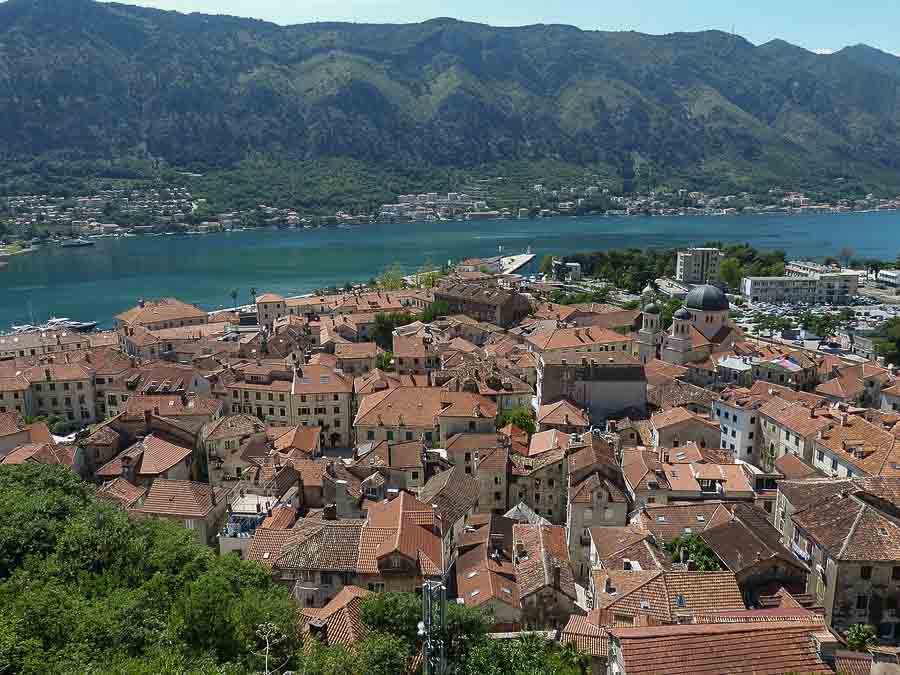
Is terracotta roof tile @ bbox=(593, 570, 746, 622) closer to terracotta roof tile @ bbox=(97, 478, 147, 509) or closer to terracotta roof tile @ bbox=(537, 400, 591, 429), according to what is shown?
terracotta roof tile @ bbox=(537, 400, 591, 429)

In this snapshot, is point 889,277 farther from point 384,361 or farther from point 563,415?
point 563,415

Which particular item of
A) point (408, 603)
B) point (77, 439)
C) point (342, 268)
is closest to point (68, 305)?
point (342, 268)

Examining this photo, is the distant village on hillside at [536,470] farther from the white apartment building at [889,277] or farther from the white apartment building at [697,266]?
the white apartment building at [889,277]

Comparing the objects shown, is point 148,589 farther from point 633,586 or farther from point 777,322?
point 777,322

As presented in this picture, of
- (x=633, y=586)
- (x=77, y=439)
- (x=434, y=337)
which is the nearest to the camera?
(x=633, y=586)

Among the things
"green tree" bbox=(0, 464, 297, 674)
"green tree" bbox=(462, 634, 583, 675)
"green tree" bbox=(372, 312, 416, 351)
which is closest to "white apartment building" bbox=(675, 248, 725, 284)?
"green tree" bbox=(372, 312, 416, 351)

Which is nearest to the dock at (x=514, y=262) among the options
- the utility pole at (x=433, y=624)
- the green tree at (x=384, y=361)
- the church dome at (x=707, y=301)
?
the church dome at (x=707, y=301)
